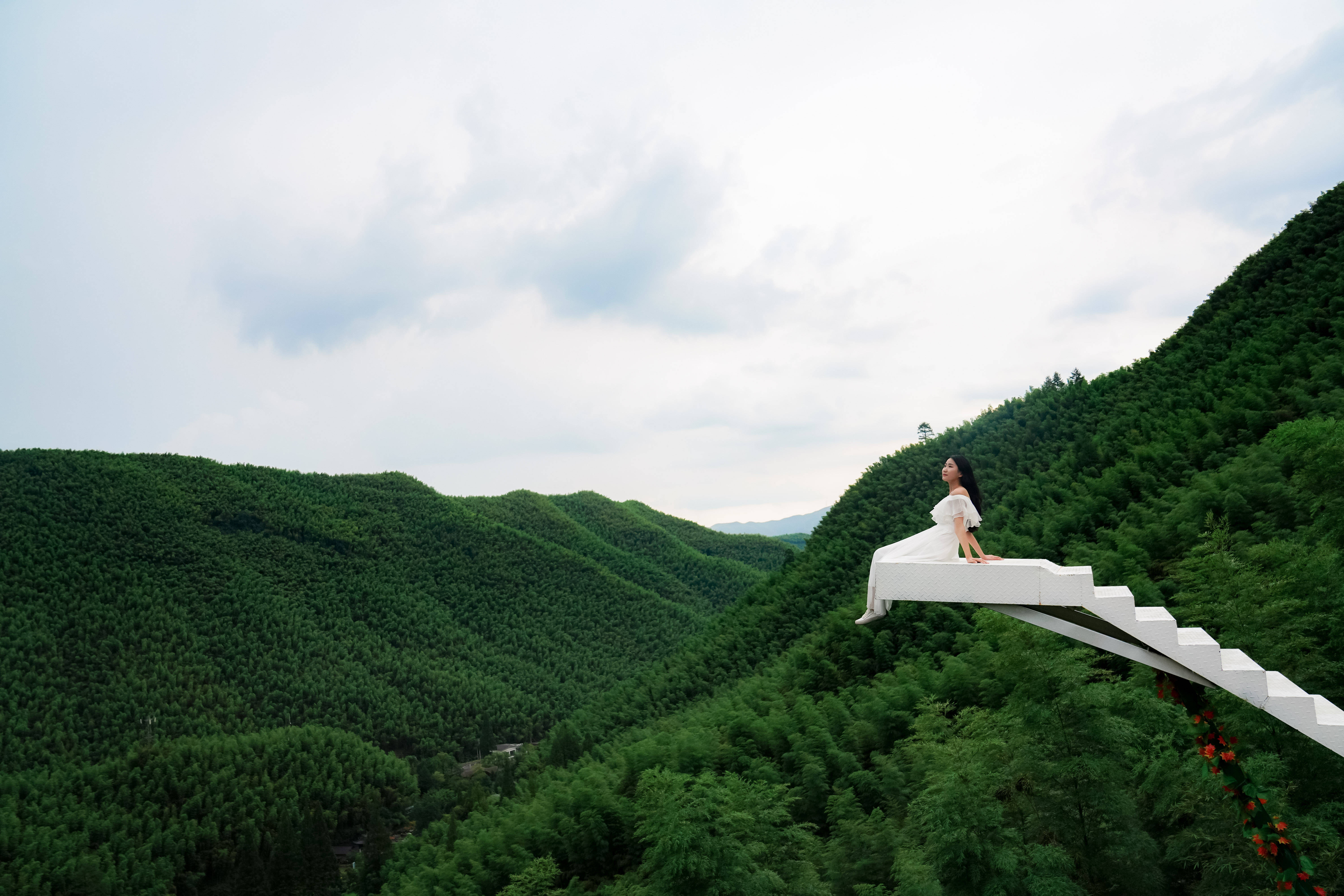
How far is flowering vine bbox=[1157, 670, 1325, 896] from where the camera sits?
4.40 metres

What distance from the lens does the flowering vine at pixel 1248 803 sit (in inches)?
173

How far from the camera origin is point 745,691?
71.3 feet

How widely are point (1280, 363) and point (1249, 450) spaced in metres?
6.63

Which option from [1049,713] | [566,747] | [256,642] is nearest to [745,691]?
[566,747]

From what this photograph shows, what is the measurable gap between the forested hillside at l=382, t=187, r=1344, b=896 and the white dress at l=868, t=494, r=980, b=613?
2726 mm

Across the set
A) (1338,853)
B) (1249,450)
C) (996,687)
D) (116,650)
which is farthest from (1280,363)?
(116,650)

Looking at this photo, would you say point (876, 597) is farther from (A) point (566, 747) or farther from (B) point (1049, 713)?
(A) point (566, 747)

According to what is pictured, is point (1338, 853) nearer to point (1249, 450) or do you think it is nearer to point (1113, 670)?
point (1113, 670)

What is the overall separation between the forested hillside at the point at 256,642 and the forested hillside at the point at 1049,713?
58.0ft

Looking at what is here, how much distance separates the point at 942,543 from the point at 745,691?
18083 mm

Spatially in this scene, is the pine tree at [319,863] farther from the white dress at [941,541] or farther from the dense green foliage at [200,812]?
the white dress at [941,541]

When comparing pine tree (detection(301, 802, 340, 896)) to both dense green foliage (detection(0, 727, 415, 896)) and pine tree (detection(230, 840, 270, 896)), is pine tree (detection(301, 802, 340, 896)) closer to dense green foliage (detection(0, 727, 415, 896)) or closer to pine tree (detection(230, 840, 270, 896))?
dense green foliage (detection(0, 727, 415, 896))

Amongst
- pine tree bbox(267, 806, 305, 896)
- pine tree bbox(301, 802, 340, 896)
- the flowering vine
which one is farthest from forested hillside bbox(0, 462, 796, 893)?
the flowering vine

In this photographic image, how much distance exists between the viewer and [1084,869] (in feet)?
25.7
